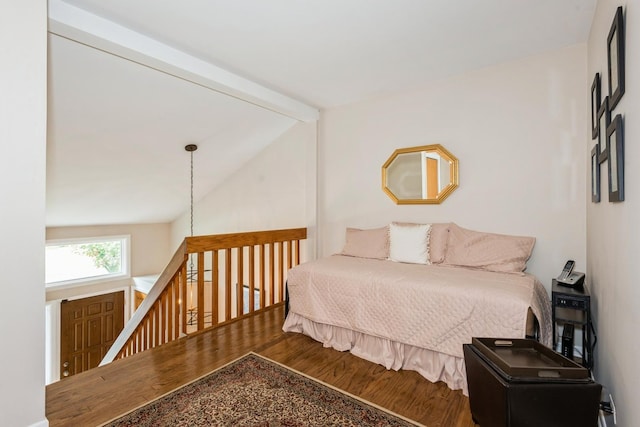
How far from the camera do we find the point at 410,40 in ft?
8.06

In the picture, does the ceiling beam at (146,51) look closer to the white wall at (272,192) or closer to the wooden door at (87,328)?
the white wall at (272,192)

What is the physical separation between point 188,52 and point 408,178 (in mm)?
2357

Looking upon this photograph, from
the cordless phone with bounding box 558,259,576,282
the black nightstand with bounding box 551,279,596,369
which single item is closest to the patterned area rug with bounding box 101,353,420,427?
the black nightstand with bounding box 551,279,596,369

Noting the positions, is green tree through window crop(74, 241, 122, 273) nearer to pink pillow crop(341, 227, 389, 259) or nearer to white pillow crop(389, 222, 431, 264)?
pink pillow crop(341, 227, 389, 259)

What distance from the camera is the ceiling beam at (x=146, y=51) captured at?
2.03 metres

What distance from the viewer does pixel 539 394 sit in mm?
1364

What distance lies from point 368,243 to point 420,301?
1.18 m

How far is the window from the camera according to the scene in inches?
199

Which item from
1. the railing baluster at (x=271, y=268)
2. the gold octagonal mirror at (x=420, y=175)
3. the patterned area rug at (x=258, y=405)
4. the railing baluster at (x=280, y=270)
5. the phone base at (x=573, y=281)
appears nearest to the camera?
the patterned area rug at (x=258, y=405)

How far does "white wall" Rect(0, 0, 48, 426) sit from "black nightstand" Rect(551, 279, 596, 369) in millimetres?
2897

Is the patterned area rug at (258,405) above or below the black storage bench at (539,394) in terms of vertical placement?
below

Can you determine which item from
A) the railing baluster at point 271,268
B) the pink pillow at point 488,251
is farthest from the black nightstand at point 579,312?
the railing baluster at point 271,268

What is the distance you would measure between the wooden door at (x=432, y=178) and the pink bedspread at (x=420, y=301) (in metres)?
0.83

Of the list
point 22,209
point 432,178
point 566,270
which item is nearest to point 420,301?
A: point 566,270
